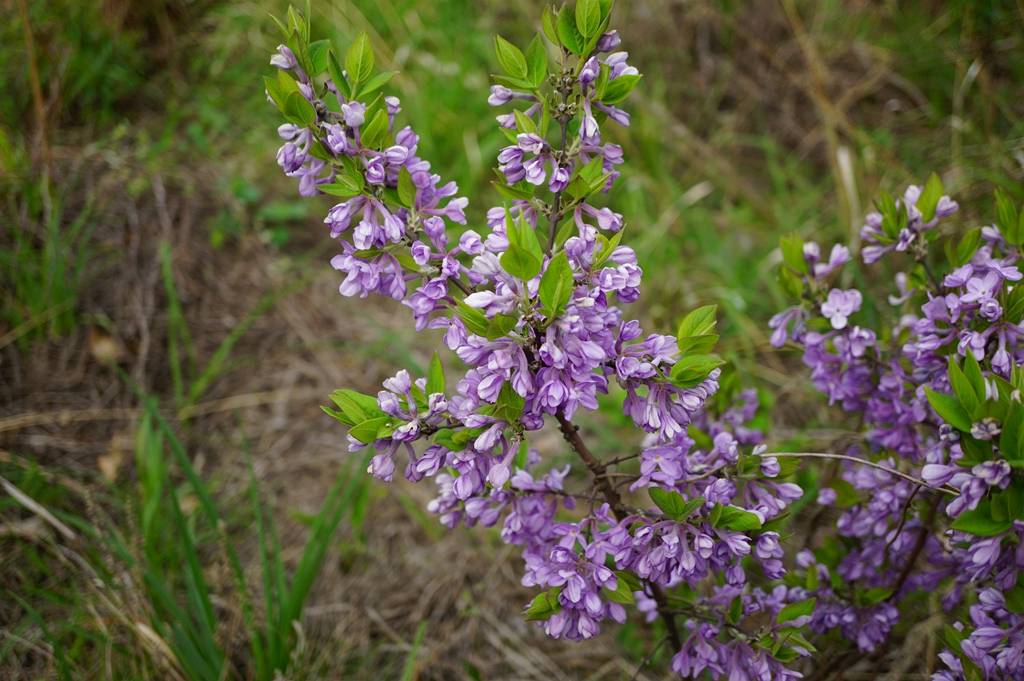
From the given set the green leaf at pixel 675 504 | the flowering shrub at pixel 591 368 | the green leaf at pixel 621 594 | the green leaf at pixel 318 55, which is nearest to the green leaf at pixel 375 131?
the flowering shrub at pixel 591 368

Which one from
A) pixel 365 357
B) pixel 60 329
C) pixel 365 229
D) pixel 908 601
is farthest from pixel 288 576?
pixel 908 601

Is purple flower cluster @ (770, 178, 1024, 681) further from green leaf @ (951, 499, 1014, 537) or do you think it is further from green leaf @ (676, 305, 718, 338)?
green leaf @ (676, 305, 718, 338)

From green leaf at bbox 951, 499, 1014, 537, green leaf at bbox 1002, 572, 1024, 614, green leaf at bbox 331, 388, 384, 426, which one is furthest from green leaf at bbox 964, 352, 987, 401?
green leaf at bbox 331, 388, 384, 426

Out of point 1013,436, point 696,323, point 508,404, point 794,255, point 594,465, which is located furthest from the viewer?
point 794,255

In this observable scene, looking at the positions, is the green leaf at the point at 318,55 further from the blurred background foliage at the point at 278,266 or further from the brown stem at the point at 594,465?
the blurred background foliage at the point at 278,266

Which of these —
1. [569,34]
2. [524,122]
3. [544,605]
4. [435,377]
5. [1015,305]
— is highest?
[569,34]

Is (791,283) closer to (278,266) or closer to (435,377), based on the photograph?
(435,377)

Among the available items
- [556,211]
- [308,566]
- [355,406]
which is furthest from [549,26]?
[308,566]

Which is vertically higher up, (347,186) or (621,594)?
(347,186)
